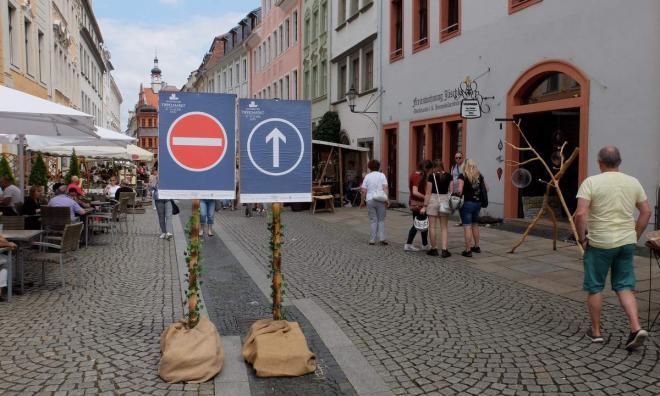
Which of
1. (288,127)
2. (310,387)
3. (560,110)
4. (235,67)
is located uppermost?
(235,67)

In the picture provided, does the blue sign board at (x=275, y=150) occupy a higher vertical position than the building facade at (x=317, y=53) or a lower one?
lower

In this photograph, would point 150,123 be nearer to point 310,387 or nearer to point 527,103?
point 527,103

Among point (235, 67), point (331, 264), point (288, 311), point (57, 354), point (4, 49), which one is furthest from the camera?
point (235, 67)

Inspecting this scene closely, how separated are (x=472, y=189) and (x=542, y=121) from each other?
17.9 feet

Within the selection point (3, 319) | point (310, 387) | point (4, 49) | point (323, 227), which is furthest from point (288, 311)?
point (4, 49)

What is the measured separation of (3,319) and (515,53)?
12.1 metres

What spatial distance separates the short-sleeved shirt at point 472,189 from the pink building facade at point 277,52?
24.9 metres

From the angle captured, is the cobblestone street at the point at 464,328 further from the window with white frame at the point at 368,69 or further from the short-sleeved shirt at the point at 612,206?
the window with white frame at the point at 368,69

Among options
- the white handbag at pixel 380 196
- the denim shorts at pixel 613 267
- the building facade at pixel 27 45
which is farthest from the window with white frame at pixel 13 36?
the denim shorts at pixel 613 267

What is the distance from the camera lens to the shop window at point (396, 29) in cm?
2069

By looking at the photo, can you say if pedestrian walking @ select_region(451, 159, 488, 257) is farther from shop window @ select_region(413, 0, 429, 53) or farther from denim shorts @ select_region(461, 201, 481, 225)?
shop window @ select_region(413, 0, 429, 53)

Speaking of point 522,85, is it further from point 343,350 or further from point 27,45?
point 27,45

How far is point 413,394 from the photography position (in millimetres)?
4105

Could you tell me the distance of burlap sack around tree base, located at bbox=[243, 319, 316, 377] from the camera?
14.5 feet
